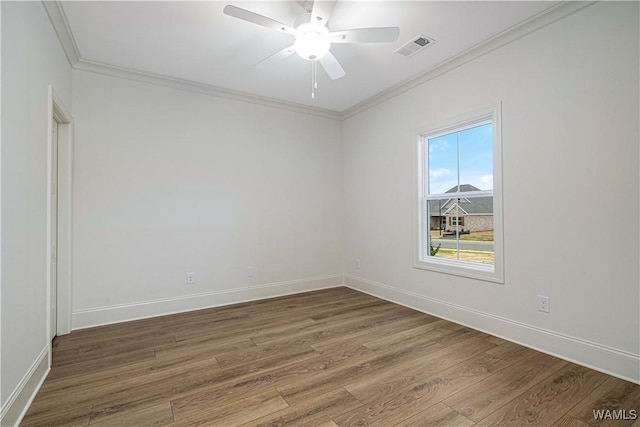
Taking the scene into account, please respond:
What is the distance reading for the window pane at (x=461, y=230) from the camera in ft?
9.67

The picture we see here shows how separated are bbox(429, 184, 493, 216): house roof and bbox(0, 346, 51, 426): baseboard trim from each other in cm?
370

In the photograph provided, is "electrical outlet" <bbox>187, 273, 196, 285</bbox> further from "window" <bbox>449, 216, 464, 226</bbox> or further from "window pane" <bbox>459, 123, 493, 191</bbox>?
"window pane" <bbox>459, 123, 493, 191</bbox>

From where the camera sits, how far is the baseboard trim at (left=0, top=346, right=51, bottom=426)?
1537 millimetres

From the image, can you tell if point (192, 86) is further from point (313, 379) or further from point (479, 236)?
point (479, 236)

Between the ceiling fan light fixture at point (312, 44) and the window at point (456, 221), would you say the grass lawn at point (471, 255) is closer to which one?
the window at point (456, 221)

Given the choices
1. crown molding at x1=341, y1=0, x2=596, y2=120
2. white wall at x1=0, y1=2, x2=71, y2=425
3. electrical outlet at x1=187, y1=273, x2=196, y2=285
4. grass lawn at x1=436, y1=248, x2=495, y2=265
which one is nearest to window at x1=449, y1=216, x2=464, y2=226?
grass lawn at x1=436, y1=248, x2=495, y2=265

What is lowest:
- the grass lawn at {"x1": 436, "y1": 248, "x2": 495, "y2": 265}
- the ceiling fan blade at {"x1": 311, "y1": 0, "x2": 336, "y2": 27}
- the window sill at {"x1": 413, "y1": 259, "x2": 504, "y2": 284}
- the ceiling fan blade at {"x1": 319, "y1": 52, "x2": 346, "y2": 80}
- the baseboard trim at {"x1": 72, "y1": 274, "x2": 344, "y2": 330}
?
the baseboard trim at {"x1": 72, "y1": 274, "x2": 344, "y2": 330}

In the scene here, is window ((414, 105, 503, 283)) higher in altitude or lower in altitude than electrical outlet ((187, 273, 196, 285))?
higher

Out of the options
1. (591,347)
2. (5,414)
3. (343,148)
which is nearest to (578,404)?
(591,347)

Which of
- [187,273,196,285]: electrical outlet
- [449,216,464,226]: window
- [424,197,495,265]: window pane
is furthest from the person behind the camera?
[187,273,196,285]: electrical outlet

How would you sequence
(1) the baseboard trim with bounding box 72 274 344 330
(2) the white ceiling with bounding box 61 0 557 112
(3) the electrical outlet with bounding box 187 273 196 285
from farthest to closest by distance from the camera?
(3) the electrical outlet with bounding box 187 273 196 285, (1) the baseboard trim with bounding box 72 274 344 330, (2) the white ceiling with bounding box 61 0 557 112

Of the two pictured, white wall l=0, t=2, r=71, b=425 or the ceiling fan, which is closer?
white wall l=0, t=2, r=71, b=425

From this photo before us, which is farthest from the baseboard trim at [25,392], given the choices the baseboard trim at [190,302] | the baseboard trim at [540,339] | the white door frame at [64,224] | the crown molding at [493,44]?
the crown molding at [493,44]

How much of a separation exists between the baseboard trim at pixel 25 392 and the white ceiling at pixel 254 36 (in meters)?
2.63
